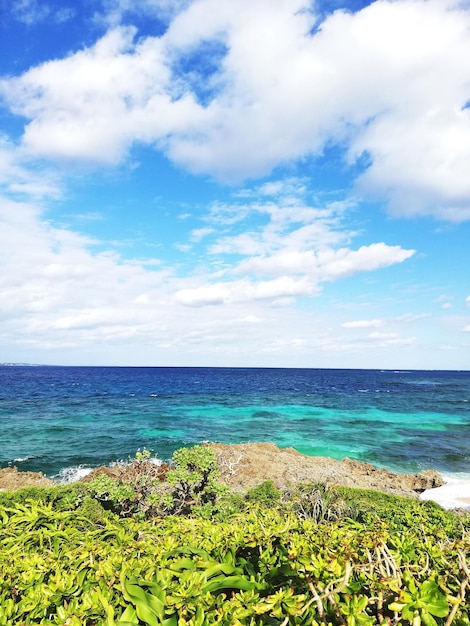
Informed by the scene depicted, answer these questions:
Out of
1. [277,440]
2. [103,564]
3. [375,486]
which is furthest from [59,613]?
[277,440]

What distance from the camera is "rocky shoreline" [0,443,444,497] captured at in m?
14.4

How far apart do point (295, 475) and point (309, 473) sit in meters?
0.85

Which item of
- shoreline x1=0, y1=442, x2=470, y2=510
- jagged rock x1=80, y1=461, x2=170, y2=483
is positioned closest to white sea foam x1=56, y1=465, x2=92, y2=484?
shoreline x1=0, y1=442, x2=470, y2=510

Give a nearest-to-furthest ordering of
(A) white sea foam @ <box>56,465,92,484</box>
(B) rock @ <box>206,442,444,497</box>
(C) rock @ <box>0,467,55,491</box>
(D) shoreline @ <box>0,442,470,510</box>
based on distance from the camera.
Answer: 1. (D) shoreline @ <box>0,442,470,510</box>
2. (B) rock @ <box>206,442,444,497</box>
3. (C) rock @ <box>0,467,55,491</box>
4. (A) white sea foam @ <box>56,465,92,484</box>

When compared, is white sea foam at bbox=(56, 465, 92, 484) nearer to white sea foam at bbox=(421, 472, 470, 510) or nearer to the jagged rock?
the jagged rock

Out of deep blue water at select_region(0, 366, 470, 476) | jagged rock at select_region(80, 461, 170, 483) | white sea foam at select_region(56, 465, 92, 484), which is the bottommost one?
deep blue water at select_region(0, 366, 470, 476)

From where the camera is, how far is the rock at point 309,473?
14.3 metres

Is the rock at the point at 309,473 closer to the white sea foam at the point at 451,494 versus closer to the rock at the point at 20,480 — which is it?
the white sea foam at the point at 451,494

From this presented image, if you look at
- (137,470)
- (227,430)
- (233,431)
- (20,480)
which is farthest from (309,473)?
(227,430)

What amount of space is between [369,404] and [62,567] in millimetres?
51061

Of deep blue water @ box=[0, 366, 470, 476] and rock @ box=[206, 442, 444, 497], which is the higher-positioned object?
rock @ box=[206, 442, 444, 497]

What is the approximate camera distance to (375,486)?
49.4ft

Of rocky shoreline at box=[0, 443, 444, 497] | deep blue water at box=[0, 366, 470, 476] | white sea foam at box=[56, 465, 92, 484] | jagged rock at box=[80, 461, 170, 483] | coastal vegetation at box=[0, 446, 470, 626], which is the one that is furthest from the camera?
deep blue water at box=[0, 366, 470, 476]

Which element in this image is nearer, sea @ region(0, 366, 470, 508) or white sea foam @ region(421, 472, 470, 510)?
white sea foam @ region(421, 472, 470, 510)
